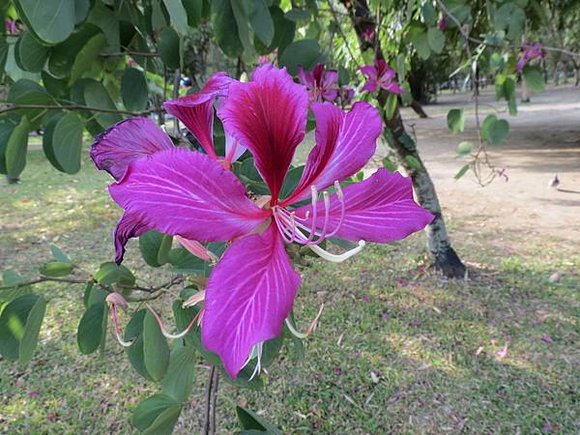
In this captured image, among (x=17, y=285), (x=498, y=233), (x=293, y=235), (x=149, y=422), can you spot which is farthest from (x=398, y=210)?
(x=498, y=233)

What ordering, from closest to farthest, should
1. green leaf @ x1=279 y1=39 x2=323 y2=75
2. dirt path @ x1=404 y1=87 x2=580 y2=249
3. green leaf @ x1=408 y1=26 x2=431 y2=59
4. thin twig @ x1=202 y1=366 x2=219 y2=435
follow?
thin twig @ x1=202 y1=366 x2=219 y2=435 → green leaf @ x1=279 y1=39 x2=323 y2=75 → green leaf @ x1=408 y1=26 x2=431 y2=59 → dirt path @ x1=404 y1=87 x2=580 y2=249

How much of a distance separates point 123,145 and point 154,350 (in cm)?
37

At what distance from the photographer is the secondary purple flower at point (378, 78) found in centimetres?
165

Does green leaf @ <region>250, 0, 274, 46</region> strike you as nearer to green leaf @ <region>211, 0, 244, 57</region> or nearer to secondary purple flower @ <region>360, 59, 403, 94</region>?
green leaf @ <region>211, 0, 244, 57</region>

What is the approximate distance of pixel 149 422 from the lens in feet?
2.18

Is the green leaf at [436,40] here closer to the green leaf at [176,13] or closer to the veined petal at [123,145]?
the green leaf at [176,13]

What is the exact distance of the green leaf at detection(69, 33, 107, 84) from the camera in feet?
2.39

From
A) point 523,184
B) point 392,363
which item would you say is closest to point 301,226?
point 392,363

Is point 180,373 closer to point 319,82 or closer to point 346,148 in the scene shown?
point 346,148

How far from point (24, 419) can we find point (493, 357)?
6.23 ft

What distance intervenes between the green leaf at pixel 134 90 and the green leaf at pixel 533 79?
3.55ft

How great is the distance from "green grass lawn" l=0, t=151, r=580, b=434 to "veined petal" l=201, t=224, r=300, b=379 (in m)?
1.62

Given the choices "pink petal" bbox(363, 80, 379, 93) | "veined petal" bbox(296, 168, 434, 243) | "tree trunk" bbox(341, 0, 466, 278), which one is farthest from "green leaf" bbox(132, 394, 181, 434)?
"tree trunk" bbox(341, 0, 466, 278)

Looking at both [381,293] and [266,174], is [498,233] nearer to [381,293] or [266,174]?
[381,293]
